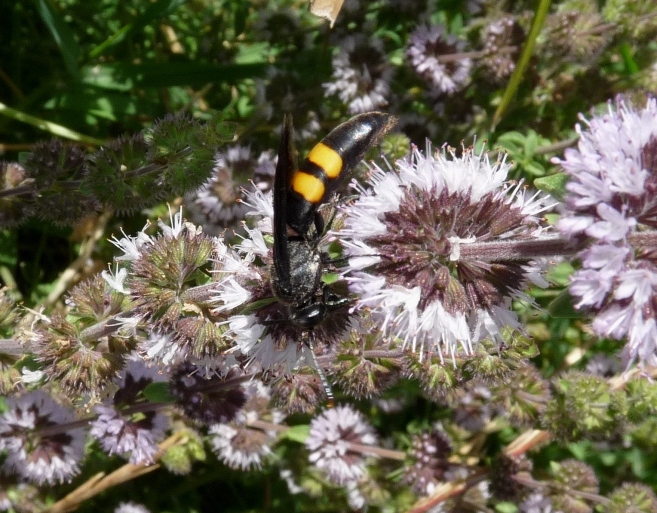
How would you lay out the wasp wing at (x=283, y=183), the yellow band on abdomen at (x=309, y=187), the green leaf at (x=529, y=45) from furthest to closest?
the green leaf at (x=529, y=45)
the yellow band on abdomen at (x=309, y=187)
the wasp wing at (x=283, y=183)

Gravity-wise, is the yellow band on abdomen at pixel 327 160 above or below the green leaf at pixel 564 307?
above

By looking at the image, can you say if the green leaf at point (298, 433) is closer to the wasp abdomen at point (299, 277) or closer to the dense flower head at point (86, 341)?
the dense flower head at point (86, 341)

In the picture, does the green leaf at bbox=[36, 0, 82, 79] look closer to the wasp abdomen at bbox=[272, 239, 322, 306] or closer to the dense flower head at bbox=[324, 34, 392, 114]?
the dense flower head at bbox=[324, 34, 392, 114]

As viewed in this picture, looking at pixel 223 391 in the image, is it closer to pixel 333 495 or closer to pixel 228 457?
pixel 228 457

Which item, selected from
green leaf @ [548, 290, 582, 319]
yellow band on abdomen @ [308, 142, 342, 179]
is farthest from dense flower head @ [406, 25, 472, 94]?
green leaf @ [548, 290, 582, 319]

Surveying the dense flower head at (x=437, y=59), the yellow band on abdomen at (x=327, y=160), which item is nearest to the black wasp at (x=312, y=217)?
the yellow band on abdomen at (x=327, y=160)

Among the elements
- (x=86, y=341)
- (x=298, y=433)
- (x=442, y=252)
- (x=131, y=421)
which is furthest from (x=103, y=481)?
(x=442, y=252)
